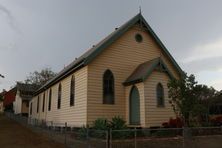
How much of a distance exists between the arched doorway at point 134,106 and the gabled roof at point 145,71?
706mm

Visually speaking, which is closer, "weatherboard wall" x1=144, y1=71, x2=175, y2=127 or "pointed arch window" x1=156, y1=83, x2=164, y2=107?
"weatherboard wall" x1=144, y1=71, x2=175, y2=127

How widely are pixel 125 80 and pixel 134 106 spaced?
219 centimetres

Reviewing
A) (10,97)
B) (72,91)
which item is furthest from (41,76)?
(72,91)

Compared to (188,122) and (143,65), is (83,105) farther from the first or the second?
(188,122)

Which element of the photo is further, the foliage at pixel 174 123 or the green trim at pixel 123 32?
the green trim at pixel 123 32

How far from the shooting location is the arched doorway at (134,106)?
59.5 ft

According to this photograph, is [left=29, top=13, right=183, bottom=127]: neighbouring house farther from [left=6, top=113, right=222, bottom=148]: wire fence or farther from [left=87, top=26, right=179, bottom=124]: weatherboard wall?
[left=6, top=113, right=222, bottom=148]: wire fence

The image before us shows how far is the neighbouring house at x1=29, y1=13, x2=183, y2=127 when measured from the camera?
58.6ft

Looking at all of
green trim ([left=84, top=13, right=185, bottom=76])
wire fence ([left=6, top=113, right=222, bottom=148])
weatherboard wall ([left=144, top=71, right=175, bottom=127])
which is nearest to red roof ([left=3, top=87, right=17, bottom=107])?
wire fence ([left=6, top=113, right=222, bottom=148])

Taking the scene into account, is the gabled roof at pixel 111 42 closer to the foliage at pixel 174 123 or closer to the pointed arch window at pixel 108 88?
the pointed arch window at pixel 108 88

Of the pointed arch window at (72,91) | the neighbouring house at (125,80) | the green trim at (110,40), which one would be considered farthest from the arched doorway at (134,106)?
the pointed arch window at (72,91)

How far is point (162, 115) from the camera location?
1831cm

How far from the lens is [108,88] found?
1909cm

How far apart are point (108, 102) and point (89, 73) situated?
2.54m
